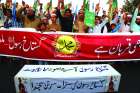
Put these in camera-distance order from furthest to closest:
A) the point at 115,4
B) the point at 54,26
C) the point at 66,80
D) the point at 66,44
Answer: the point at 115,4 < the point at 54,26 < the point at 66,44 < the point at 66,80

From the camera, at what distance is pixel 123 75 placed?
34.0 feet

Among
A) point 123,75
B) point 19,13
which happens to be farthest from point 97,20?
point 19,13

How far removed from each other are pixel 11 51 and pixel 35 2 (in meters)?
1.43

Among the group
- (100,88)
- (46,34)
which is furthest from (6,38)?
(100,88)

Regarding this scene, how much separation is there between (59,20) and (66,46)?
0.72 metres

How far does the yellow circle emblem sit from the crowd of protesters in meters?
0.33

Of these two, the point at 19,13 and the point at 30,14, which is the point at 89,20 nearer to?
the point at 30,14

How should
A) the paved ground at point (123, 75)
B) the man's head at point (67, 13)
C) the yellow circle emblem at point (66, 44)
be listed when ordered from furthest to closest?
1. the man's head at point (67, 13)
2. the yellow circle emblem at point (66, 44)
3. the paved ground at point (123, 75)

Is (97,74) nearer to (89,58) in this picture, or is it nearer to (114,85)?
(114,85)

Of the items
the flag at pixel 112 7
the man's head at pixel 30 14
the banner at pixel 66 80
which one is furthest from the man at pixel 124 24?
the banner at pixel 66 80

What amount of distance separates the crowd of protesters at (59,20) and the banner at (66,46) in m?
0.22

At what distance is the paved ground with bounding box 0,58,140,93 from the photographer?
A: 368 inches

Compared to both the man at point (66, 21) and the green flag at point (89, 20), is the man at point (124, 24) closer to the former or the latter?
the green flag at point (89, 20)

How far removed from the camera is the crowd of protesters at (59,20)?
10.5 m
